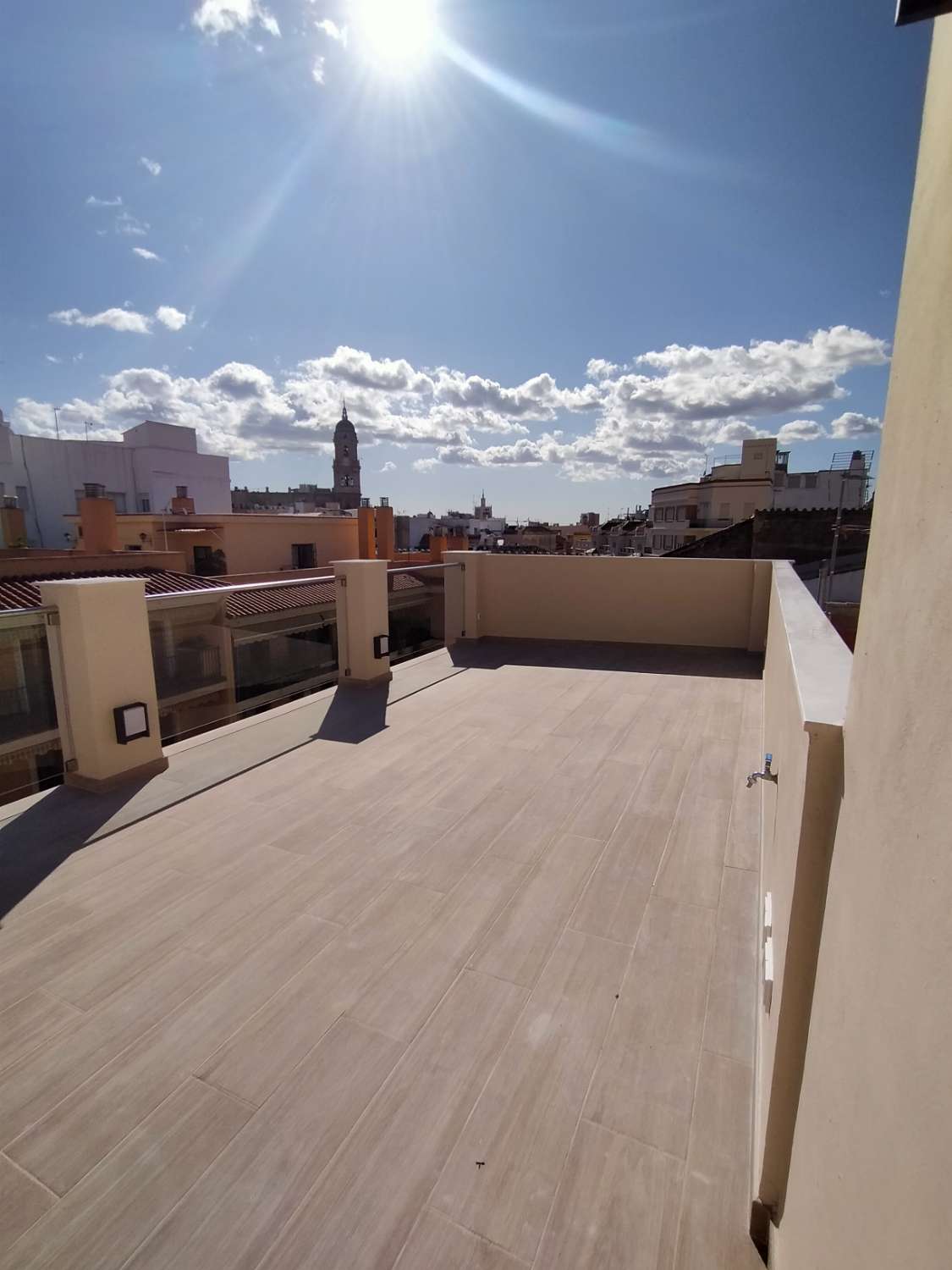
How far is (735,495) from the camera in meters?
35.3

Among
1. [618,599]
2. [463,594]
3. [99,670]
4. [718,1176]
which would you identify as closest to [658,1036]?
[718,1176]

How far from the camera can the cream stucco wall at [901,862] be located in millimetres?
505

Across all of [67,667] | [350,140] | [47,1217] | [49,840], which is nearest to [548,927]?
[47,1217]

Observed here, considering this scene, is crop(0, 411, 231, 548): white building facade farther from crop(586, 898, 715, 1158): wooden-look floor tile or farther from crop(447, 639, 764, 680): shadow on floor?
crop(586, 898, 715, 1158): wooden-look floor tile

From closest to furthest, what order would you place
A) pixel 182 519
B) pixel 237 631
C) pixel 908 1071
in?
pixel 908 1071 → pixel 237 631 → pixel 182 519

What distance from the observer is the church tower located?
7112cm

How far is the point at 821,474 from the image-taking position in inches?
1189

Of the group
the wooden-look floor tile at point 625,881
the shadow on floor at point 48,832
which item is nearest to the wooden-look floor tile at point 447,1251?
the wooden-look floor tile at point 625,881

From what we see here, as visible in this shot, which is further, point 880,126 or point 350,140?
point 350,140

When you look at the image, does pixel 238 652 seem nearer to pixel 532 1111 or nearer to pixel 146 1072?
pixel 146 1072

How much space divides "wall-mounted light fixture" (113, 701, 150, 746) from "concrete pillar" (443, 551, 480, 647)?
402 centimetres

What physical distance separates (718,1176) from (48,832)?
302 centimetres

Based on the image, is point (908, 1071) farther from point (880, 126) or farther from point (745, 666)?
point (745, 666)

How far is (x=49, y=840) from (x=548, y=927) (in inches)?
92.5
